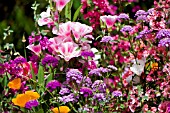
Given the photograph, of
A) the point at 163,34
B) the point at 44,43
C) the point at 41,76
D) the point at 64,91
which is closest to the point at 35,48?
the point at 44,43

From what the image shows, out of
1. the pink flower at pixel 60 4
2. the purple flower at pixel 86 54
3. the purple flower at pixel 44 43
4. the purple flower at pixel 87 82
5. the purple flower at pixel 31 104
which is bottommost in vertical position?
the purple flower at pixel 31 104

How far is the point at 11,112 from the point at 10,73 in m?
0.23

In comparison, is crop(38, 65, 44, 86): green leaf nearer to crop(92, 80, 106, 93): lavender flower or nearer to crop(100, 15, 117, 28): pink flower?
crop(92, 80, 106, 93): lavender flower

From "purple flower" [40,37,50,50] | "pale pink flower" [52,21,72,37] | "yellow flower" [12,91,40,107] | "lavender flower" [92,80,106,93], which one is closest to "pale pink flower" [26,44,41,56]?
"purple flower" [40,37,50,50]

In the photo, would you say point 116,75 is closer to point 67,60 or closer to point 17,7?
point 67,60

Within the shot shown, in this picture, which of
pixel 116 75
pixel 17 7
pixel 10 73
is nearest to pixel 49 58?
pixel 10 73

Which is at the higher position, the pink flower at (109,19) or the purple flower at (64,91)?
the pink flower at (109,19)

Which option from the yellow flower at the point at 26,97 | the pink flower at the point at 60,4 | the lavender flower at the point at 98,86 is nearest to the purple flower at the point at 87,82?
the lavender flower at the point at 98,86

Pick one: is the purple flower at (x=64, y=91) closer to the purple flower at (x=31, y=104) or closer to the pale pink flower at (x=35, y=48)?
the purple flower at (x=31, y=104)

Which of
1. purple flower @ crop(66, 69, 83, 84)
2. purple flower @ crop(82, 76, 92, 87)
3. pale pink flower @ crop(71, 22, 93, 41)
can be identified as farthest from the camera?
pale pink flower @ crop(71, 22, 93, 41)

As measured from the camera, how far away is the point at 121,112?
3520mm

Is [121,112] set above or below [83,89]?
below

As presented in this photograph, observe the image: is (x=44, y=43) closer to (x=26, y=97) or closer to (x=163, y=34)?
(x=26, y=97)

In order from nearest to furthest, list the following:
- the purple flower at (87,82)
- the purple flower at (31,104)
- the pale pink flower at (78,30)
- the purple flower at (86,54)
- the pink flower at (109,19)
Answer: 1. the purple flower at (31,104)
2. the purple flower at (87,82)
3. the purple flower at (86,54)
4. the pale pink flower at (78,30)
5. the pink flower at (109,19)
